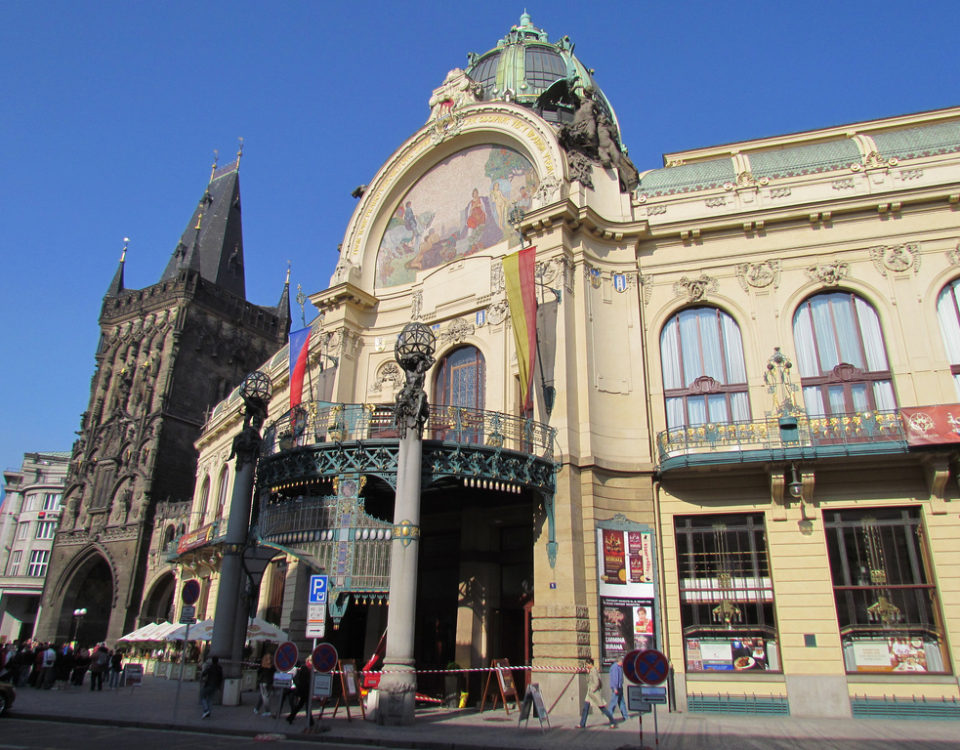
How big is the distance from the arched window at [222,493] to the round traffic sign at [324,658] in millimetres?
30369

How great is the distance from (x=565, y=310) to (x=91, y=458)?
2203 inches

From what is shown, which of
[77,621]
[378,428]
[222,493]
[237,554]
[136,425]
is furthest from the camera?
[136,425]

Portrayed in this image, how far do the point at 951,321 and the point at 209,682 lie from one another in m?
21.1

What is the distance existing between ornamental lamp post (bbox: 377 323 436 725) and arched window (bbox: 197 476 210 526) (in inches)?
1312

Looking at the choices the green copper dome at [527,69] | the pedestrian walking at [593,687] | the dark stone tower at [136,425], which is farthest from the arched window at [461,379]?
the dark stone tower at [136,425]

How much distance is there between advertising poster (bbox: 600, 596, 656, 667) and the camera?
56.2 feet

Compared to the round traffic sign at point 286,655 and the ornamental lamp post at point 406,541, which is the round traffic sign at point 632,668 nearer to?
the ornamental lamp post at point 406,541

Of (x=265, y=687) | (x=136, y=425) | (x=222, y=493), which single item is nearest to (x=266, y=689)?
(x=265, y=687)

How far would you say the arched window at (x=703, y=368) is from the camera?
20.0 metres

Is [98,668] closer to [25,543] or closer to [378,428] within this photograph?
[378,428]

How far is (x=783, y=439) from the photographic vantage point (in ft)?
59.7

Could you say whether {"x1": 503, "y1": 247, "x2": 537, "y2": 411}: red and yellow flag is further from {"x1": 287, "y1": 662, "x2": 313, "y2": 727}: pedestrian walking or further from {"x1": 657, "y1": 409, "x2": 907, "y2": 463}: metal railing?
{"x1": 287, "y1": 662, "x2": 313, "y2": 727}: pedestrian walking

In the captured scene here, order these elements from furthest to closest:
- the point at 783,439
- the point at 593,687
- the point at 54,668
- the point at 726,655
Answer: the point at 54,668 < the point at 783,439 < the point at 726,655 < the point at 593,687

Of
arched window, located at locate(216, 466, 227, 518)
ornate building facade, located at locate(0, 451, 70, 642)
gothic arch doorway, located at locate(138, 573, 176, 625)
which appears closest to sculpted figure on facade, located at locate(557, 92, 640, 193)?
arched window, located at locate(216, 466, 227, 518)
